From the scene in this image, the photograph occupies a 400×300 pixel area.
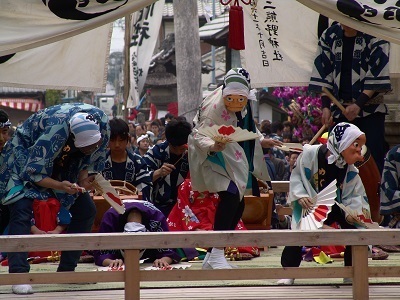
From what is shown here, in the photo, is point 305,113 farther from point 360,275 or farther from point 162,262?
point 360,275

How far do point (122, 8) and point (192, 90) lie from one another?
4942mm

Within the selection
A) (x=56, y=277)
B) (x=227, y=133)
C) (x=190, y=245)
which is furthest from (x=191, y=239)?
(x=227, y=133)

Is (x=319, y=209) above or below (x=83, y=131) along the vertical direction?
below

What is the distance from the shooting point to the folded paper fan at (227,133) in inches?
267

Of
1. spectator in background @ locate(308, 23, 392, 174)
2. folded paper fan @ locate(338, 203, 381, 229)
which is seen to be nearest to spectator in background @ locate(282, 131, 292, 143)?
spectator in background @ locate(308, 23, 392, 174)

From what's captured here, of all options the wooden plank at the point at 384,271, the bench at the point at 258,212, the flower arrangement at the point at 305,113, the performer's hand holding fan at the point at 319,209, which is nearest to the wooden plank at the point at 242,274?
the wooden plank at the point at 384,271

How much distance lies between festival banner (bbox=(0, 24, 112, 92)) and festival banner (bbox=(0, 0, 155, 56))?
4.35 ft

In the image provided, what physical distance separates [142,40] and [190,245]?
8.22 m

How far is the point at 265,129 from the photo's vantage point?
13.9m

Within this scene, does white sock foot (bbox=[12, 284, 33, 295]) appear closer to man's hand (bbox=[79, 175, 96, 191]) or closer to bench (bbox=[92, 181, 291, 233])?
man's hand (bbox=[79, 175, 96, 191])

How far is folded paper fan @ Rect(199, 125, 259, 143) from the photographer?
267 inches

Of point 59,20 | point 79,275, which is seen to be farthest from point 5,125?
point 79,275

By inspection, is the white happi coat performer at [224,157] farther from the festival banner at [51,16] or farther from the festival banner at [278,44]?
the festival banner at [51,16]

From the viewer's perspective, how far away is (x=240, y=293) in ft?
20.4
